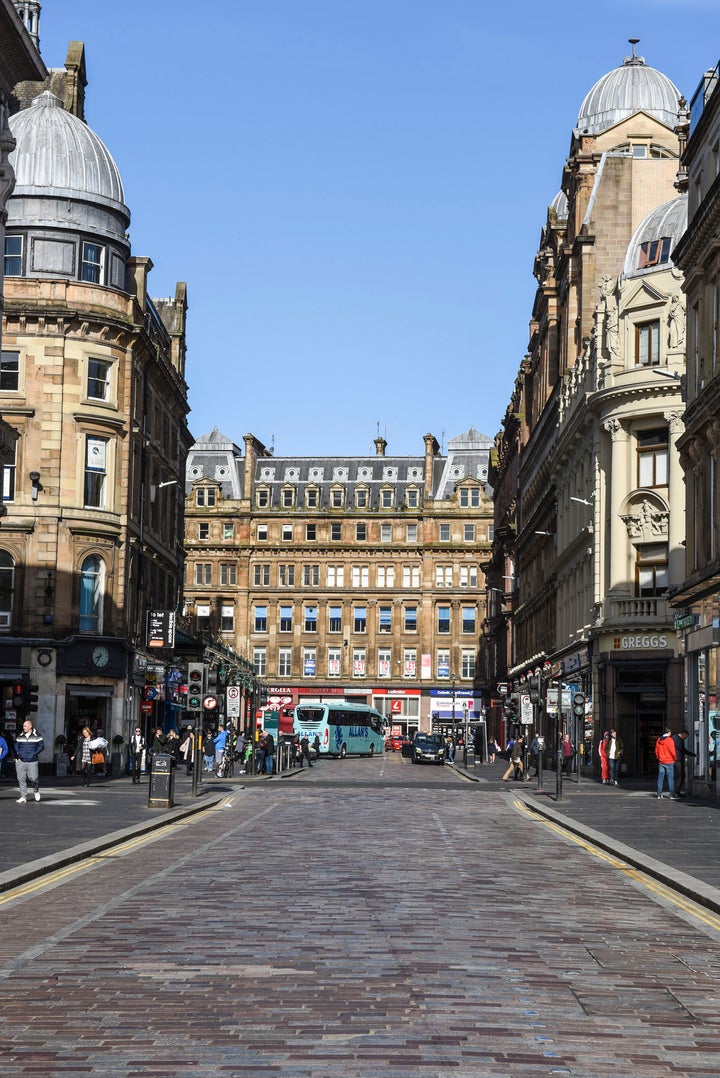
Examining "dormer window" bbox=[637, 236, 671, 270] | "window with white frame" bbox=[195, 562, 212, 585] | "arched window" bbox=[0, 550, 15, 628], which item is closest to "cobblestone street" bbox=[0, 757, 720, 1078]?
"arched window" bbox=[0, 550, 15, 628]

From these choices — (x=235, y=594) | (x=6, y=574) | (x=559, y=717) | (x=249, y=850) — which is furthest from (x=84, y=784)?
(x=235, y=594)

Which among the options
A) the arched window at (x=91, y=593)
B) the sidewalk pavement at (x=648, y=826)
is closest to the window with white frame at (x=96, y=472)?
Answer: the arched window at (x=91, y=593)

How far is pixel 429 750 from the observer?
265ft

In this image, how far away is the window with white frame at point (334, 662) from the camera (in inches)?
5123

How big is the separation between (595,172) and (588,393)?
16.4 metres

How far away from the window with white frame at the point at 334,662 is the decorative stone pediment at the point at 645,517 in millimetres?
78723

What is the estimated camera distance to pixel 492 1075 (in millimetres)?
8055

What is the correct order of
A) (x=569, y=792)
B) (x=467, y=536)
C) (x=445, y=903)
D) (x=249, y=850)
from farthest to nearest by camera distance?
(x=467, y=536) < (x=569, y=792) < (x=249, y=850) < (x=445, y=903)

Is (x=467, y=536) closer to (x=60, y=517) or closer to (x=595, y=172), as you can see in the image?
(x=595, y=172)

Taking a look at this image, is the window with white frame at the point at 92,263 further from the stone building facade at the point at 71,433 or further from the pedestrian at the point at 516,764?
the pedestrian at the point at 516,764

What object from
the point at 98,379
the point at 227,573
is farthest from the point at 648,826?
the point at 227,573

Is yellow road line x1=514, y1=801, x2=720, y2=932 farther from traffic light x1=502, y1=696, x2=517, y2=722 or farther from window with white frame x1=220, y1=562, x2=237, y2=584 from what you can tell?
window with white frame x1=220, y1=562, x2=237, y2=584

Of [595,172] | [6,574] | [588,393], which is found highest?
[595,172]

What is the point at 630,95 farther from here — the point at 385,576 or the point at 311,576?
the point at 311,576
